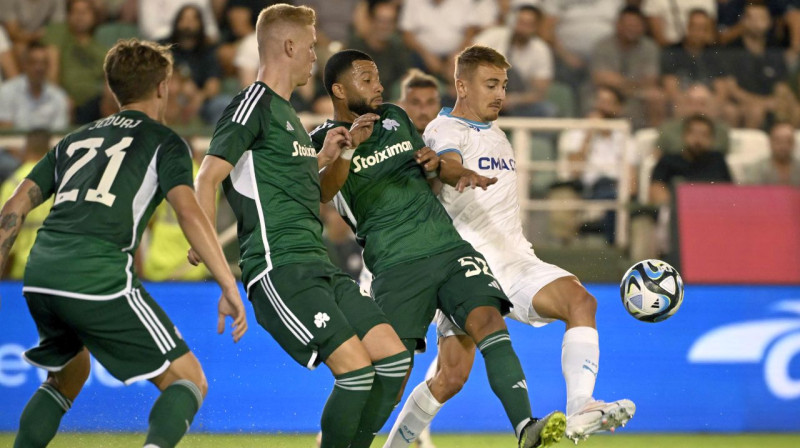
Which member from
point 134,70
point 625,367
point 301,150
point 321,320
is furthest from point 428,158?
point 625,367

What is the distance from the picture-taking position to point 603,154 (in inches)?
448

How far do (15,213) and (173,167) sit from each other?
2.53 ft

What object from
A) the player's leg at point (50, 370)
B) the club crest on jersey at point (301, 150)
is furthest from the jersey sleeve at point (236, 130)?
the player's leg at point (50, 370)

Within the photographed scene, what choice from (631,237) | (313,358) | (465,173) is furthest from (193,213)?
(631,237)

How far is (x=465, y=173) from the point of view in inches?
224

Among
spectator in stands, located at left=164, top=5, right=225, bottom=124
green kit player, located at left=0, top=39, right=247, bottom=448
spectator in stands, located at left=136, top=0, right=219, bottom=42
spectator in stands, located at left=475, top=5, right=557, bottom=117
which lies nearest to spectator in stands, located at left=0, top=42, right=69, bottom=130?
spectator in stands, located at left=136, top=0, right=219, bottom=42

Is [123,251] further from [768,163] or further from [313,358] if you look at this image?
[768,163]

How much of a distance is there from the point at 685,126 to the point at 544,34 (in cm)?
201

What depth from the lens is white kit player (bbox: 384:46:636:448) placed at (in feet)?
19.8

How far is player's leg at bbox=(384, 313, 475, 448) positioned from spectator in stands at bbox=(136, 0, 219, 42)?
667 centimetres

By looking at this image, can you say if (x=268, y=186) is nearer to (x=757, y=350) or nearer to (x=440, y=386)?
(x=440, y=386)

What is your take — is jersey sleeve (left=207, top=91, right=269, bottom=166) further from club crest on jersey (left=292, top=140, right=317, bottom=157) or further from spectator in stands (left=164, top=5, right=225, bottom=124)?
spectator in stands (left=164, top=5, right=225, bottom=124)

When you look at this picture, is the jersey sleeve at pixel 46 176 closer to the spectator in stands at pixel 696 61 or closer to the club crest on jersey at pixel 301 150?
the club crest on jersey at pixel 301 150

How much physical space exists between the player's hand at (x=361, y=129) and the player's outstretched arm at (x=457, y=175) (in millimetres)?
436
